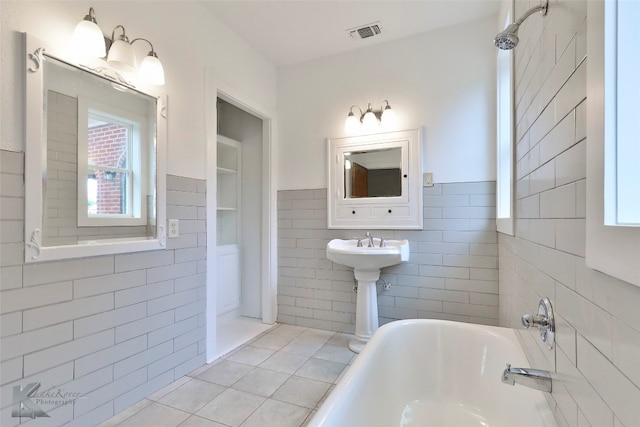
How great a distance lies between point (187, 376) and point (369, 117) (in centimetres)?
242

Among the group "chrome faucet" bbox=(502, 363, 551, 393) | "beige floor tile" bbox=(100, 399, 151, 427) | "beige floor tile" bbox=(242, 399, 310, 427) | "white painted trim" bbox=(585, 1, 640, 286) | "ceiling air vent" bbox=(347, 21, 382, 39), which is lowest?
"beige floor tile" bbox=(242, 399, 310, 427)

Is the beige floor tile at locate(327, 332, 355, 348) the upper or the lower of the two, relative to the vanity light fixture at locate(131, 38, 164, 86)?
lower

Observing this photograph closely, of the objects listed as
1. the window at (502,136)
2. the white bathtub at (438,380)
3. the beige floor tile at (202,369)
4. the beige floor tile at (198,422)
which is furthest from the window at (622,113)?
Result: the beige floor tile at (202,369)

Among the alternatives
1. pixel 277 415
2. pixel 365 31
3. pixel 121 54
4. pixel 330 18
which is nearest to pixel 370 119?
pixel 365 31

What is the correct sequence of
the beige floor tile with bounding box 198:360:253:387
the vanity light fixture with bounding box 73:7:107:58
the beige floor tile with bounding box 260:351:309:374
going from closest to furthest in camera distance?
the vanity light fixture with bounding box 73:7:107:58 < the beige floor tile with bounding box 198:360:253:387 < the beige floor tile with bounding box 260:351:309:374

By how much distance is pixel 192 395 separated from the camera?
176cm

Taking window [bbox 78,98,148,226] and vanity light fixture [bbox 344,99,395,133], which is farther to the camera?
vanity light fixture [bbox 344,99,395,133]

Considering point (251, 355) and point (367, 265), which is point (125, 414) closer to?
point (251, 355)

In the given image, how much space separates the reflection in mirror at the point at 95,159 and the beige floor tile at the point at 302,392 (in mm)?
1259

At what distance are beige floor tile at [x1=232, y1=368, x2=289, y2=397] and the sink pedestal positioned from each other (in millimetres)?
662

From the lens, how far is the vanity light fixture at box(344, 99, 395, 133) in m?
2.50

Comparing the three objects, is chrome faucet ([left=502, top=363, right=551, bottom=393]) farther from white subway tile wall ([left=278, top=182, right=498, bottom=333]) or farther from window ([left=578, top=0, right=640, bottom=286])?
white subway tile wall ([left=278, top=182, right=498, bottom=333])

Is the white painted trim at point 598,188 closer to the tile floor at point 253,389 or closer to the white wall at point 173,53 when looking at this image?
the tile floor at point 253,389

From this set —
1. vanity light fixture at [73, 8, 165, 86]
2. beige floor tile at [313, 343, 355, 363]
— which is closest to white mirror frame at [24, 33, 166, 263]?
vanity light fixture at [73, 8, 165, 86]
